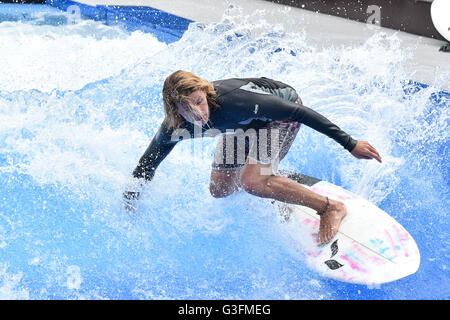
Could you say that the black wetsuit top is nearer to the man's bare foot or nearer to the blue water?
the man's bare foot

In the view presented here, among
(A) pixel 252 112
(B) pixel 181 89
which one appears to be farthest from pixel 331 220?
(B) pixel 181 89

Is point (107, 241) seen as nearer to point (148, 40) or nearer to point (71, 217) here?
point (71, 217)

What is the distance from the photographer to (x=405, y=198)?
133 inches

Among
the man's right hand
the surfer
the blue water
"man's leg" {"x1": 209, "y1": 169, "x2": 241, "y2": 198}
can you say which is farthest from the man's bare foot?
the man's right hand

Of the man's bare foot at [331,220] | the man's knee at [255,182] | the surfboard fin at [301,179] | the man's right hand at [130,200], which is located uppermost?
the man's knee at [255,182]

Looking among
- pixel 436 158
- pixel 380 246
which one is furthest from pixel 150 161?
pixel 436 158

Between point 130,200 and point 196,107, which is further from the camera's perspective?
point 130,200

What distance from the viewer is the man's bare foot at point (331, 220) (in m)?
2.74

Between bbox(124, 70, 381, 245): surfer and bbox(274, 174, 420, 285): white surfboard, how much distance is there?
7cm

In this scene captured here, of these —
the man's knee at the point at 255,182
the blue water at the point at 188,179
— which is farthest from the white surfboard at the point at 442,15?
the man's knee at the point at 255,182

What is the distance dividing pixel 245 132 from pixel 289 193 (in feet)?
1.28

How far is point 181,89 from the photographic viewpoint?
2287 millimetres

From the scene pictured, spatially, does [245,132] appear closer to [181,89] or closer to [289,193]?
[289,193]

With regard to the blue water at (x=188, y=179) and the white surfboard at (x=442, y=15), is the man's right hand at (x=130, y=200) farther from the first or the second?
the white surfboard at (x=442, y=15)
